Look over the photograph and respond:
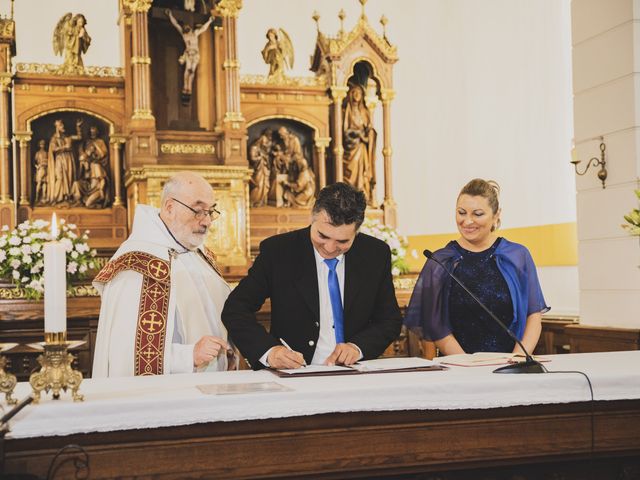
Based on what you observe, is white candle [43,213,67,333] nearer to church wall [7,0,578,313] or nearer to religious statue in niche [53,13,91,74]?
religious statue in niche [53,13,91,74]

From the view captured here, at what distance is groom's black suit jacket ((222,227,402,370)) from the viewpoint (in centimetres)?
322

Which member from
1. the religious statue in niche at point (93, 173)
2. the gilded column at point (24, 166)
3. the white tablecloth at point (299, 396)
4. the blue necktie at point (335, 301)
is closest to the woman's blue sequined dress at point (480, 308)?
the blue necktie at point (335, 301)

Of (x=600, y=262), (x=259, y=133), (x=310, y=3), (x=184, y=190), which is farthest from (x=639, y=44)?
(x=310, y=3)

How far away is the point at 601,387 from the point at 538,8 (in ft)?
28.8

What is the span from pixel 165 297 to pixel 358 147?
269 inches

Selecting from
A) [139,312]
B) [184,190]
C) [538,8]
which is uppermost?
[538,8]

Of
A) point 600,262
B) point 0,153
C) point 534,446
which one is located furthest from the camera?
point 0,153

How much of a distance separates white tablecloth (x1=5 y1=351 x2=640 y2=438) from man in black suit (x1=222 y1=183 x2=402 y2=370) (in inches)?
19.3

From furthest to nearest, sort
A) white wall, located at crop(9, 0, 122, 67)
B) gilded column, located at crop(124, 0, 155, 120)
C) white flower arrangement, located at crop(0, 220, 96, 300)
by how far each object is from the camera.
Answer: white wall, located at crop(9, 0, 122, 67) < gilded column, located at crop(124, 0, 155, 120) < white flower arrangement, located at crop(0, 220, 96, 300)

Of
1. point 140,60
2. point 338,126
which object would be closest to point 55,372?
point 140,60

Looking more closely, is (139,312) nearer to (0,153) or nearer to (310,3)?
(0,153)

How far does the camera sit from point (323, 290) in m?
3.31

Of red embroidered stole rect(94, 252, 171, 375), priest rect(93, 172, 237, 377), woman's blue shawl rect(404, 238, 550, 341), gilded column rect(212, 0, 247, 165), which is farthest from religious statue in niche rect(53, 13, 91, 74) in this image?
woman's blue shawl rect(404, 238, 550, 341)

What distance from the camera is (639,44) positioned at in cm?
548
